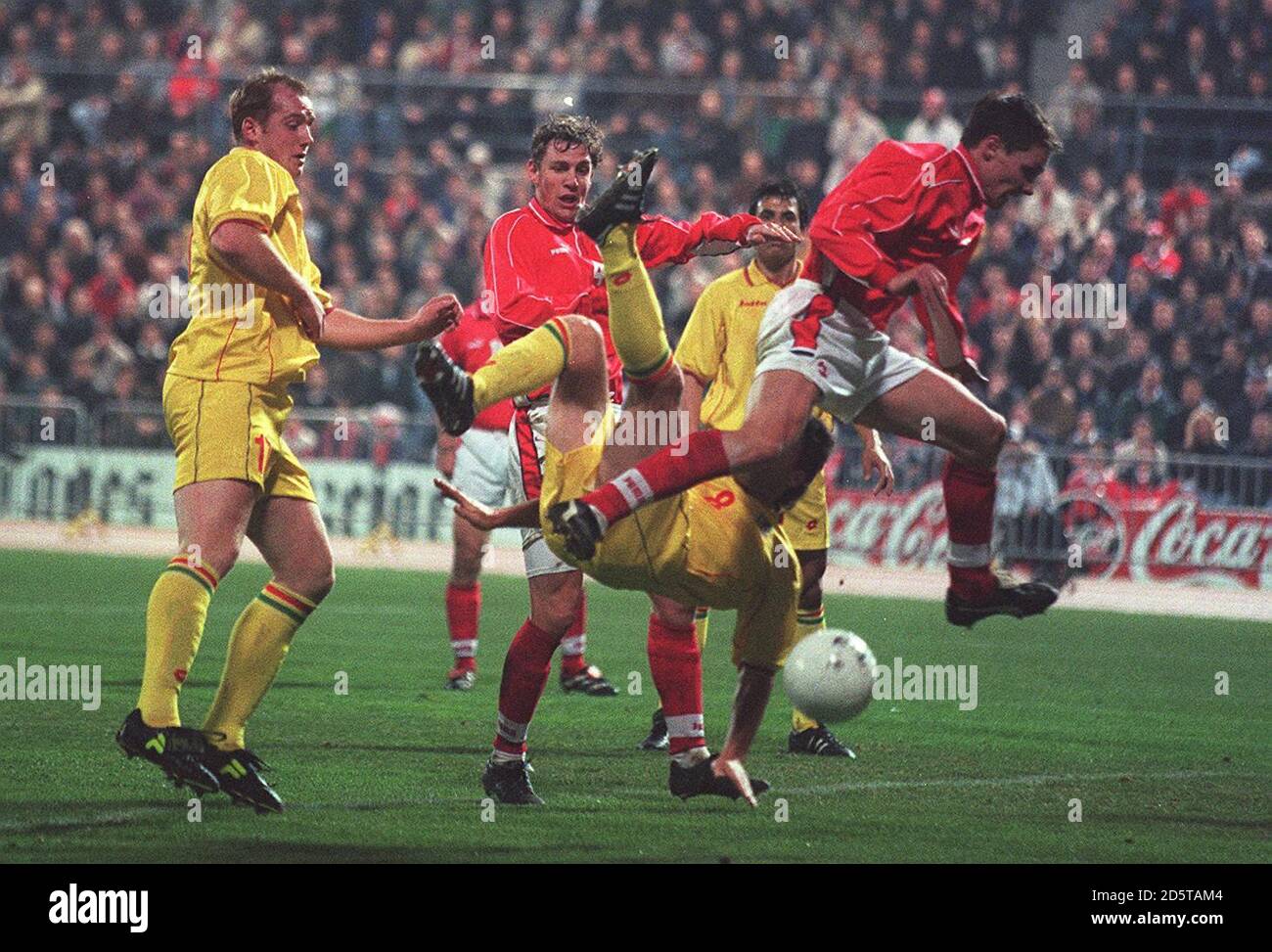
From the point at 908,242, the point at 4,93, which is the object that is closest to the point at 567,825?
the point at 908,242

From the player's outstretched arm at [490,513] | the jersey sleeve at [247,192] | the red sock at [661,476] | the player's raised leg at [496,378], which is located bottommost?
the player's outstretched arm at [490,513]

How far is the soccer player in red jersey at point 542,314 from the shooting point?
259 inches

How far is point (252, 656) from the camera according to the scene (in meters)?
6.95

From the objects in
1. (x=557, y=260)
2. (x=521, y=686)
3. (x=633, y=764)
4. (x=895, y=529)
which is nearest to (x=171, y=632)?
(x=521, y=686)

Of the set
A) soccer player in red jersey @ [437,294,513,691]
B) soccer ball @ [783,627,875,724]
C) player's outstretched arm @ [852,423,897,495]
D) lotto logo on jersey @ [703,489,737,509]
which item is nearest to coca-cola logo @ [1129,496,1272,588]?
soccer player in red jersey @ [437,294,513,691]

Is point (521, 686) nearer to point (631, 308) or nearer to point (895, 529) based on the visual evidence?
point (631, 308)

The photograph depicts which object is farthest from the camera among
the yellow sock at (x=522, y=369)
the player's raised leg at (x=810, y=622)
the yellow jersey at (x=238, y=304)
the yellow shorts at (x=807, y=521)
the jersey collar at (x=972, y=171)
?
the yellow shorts at (x=807, y=521)

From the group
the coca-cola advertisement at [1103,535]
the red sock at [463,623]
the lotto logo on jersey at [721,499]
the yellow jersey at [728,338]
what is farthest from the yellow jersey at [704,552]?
the coca-cola advertisement at [1103,535]

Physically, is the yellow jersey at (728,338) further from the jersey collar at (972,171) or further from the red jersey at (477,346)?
the red jersey at (477,346)

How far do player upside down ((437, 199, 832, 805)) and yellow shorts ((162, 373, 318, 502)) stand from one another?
768 millimetres

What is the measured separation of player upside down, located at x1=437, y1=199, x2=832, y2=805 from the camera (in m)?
6.58

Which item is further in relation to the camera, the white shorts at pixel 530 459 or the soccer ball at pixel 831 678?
the white shorts at pixel 530 459

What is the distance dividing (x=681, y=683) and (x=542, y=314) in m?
1.66

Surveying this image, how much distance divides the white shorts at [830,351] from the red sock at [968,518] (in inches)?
19.1
